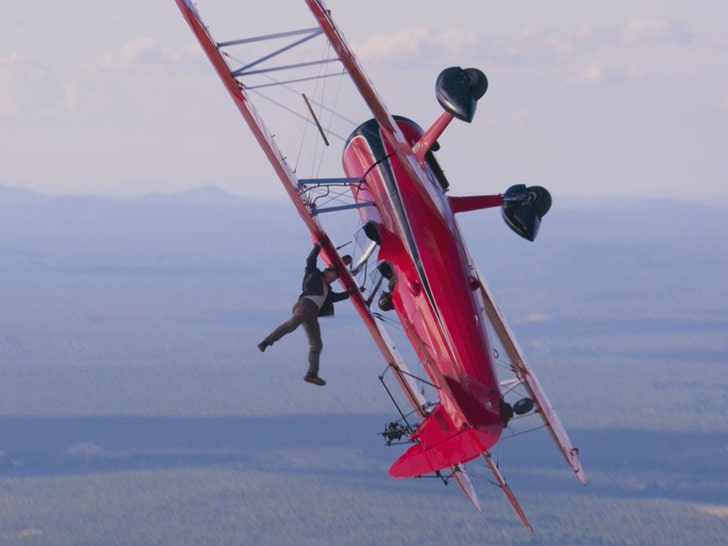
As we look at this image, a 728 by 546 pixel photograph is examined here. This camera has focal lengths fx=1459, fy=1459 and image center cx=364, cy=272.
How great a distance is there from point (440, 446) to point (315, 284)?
13.0ft

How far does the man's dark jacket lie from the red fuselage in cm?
157

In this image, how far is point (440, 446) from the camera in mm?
27781

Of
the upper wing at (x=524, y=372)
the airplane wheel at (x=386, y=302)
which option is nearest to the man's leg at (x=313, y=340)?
the airplane wheel at (x=386, y=302)

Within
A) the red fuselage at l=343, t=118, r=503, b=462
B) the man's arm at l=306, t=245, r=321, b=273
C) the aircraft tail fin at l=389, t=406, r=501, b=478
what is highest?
the man's arm at l=306, t=245, r=321, b=273

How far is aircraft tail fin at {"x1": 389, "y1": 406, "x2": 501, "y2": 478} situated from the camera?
2695 centimetres

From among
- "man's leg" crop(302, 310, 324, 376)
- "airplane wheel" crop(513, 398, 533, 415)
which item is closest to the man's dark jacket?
"man's leg" crop(302, 310, 324, 376)

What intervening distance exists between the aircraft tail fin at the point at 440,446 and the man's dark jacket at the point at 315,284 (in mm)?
2949

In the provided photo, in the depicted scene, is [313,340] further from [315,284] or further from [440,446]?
[440,446]

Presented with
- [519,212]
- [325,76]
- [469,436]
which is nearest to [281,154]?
[325,76]

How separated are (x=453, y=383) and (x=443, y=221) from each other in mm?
3197

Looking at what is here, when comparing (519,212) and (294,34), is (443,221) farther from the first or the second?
(294,34)

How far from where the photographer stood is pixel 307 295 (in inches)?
1112

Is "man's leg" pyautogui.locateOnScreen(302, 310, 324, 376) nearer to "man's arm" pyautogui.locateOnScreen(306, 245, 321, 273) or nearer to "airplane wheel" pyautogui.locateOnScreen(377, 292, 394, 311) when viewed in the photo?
"man's arm" pyautogui.locateOnScreen(306, 245, 321, 273)

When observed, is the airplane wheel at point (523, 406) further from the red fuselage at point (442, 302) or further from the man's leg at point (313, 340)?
the man's leg at point (313, 340)
